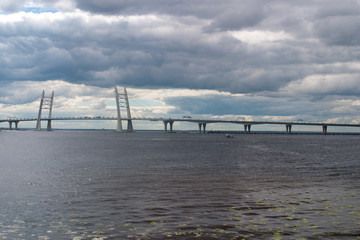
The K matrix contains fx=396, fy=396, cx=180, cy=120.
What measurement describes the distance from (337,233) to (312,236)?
4.04ft

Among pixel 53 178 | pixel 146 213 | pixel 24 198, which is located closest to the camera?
pixel 146 213

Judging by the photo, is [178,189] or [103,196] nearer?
[103,196]

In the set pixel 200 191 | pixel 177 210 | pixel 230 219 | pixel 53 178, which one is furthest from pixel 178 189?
pixel 53 178

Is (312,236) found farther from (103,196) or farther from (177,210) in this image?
(103,196)

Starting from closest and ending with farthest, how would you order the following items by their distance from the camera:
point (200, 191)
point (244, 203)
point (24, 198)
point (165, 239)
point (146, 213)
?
point (165, 239) → point (146, 213) → point (244, 203) → point (24, 198) → point (200, 191)

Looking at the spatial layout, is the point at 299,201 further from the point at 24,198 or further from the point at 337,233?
the point at 24,198

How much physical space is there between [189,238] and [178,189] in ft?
40.6

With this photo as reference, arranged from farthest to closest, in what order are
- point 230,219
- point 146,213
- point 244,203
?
point 244,203
point 146,213
point 230,219

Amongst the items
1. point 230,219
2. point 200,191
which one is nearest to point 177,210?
point 230,219

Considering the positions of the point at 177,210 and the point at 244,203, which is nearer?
the point at 177,210

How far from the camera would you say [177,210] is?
64.5 feet

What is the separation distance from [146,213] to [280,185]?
45.5ft

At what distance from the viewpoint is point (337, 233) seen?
1547 cm

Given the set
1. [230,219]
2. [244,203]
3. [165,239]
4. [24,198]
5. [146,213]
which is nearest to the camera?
[165,239]
